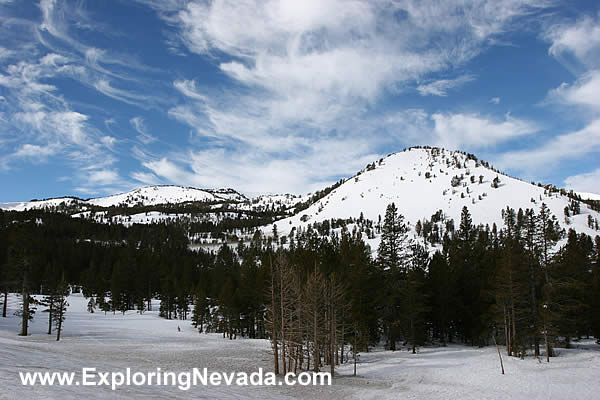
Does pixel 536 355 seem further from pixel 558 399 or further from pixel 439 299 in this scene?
pixel 558 399

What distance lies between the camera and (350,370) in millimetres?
30906

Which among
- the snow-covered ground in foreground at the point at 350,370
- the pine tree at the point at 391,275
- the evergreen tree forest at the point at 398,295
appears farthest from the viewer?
the pine tree at the point at 391,275

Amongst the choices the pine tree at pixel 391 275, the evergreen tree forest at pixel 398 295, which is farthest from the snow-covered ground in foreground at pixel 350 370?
the pine tree at pixel 391 275

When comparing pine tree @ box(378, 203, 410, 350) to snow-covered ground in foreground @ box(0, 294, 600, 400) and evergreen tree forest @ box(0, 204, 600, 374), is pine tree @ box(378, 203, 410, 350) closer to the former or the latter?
evergreen tree forest @ box(0, 204, 600, 374)

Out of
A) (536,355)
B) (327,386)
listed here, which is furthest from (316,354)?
(536,355)

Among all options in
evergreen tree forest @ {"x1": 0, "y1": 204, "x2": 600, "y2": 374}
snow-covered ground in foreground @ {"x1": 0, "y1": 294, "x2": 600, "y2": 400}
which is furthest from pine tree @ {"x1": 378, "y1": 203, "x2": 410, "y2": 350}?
snow-covered ground in foreground @ {"x1": 0, "y1": 294, "x2": 600, "y2": 400}

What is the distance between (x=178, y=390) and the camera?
17766 mm

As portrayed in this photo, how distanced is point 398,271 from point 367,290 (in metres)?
5.05

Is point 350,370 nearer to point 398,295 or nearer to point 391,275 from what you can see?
point 398,295

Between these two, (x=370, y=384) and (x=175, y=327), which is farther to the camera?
(x=175, y=327)

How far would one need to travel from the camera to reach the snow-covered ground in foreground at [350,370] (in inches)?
671

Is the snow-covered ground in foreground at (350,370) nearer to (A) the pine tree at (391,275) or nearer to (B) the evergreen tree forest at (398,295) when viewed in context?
(B) the evergreen tree forest at (398,295)

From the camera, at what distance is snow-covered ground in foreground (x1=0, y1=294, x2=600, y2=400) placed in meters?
17.0

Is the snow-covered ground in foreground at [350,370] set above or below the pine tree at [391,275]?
below
